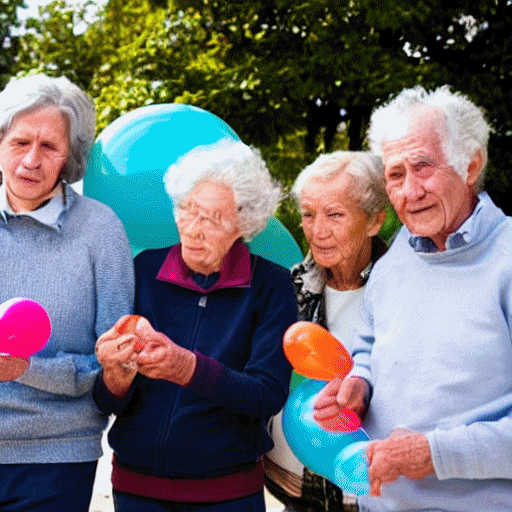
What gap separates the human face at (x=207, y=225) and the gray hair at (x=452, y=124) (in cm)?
44

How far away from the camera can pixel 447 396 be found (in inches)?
72.4

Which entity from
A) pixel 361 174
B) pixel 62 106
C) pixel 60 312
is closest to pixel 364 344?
pixel 361 174

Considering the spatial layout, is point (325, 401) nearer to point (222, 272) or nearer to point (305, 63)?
point (222, 272)

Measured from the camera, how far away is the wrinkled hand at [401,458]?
1.78m

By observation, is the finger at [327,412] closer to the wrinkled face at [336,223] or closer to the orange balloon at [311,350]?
the orange balloon at [311,350]

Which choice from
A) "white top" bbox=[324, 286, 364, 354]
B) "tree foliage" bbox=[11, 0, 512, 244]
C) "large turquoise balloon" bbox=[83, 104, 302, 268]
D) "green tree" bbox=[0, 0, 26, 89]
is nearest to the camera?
"white top" bbox=[324, 286, 364, 354]

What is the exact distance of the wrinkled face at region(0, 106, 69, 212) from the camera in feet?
7.34

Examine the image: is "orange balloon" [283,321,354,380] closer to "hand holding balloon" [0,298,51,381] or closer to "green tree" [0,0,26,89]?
"hand holding balloon" [0,298,51,381]

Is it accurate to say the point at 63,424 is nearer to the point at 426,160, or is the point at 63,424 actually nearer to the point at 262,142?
the point at 426,160

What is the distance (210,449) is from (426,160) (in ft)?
2.93

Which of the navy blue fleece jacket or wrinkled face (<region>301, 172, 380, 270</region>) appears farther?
wrinkled face (<region>301, 172, 380, 270</region>)

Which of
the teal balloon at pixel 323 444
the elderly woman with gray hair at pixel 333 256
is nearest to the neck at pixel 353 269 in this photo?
the elderly woman with gray hair at pixel 333 256

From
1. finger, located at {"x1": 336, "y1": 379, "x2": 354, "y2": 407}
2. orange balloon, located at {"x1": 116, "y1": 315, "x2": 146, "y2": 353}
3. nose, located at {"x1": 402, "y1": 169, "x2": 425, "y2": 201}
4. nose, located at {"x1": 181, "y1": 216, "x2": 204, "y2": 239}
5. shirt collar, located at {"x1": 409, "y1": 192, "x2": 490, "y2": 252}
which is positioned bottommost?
finger, located at {"x1": 336, "y1": 379, "x2": 354, "y2": 407}

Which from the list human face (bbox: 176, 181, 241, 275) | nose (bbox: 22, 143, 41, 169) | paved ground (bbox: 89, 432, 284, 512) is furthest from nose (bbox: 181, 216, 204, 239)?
paved ground (bbox: 89, 432, 284, 512)
